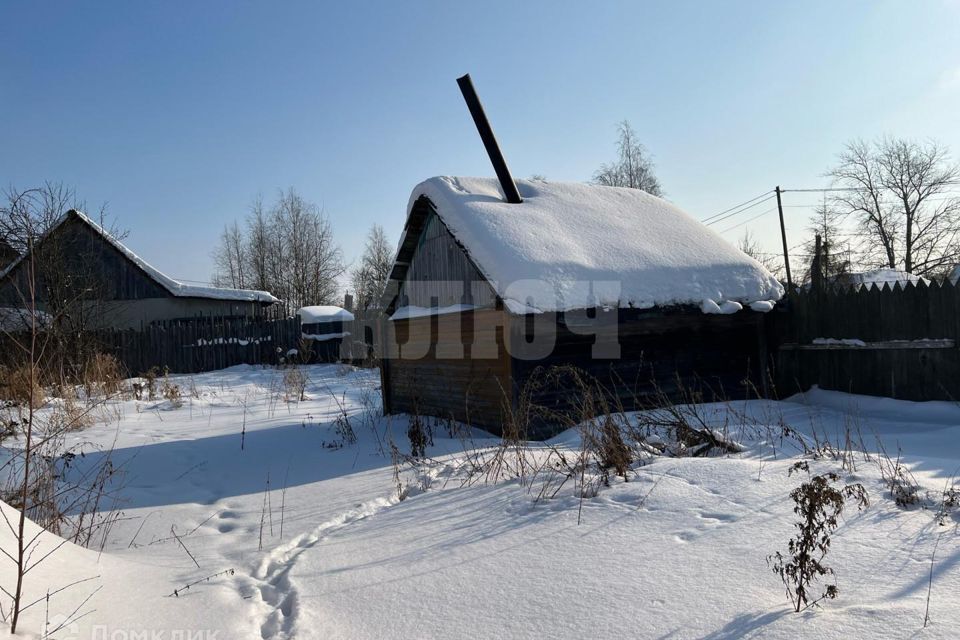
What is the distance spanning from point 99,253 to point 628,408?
18768 mm

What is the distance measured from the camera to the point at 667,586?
2699mm

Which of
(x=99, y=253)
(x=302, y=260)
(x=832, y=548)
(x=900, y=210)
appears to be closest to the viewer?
(x=832, y=548)

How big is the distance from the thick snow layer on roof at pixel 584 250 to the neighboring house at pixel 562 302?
0.02 m

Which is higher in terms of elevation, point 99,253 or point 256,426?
point 99,253

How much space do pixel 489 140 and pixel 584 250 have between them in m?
2.74

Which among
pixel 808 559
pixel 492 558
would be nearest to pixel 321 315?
pixel 492 558

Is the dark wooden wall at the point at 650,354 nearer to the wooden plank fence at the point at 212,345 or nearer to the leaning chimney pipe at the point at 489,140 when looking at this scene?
the leaning chimney pipe at the point at 489,140

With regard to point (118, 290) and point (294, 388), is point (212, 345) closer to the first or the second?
point (118, 290)

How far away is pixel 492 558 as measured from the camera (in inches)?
128

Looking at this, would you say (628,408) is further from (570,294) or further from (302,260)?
(302,260)

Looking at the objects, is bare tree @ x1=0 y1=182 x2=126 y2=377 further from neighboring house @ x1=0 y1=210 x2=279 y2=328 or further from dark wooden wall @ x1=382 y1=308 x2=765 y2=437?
dark wooden wall @ x1=382 y1=308 x2=765 y2=437

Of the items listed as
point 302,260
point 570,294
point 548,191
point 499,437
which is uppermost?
point 302,260

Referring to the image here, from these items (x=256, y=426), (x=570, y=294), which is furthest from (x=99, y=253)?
(x=570, y=294)

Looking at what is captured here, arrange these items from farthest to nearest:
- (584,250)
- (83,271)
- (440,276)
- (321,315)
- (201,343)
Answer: (321,315) → (201,343) → (83,271) → (440,276) → (584,250)
